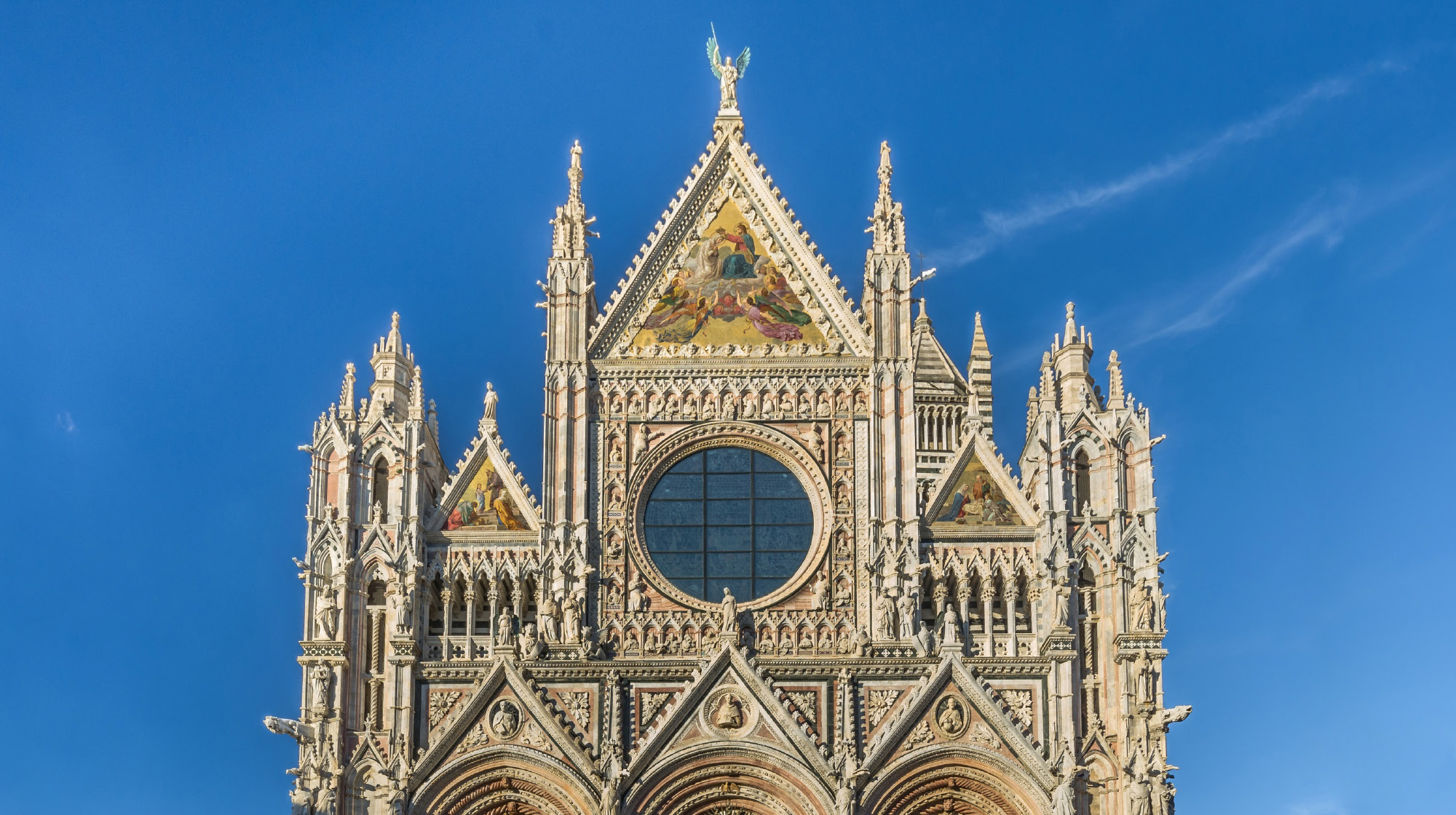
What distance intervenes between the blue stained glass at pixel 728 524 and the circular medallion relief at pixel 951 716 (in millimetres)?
4302

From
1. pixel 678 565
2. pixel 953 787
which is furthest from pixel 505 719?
pixel 953 787

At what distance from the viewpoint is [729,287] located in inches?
1800

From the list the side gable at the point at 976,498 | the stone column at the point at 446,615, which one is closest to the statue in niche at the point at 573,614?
the stone column at the point at 446,615

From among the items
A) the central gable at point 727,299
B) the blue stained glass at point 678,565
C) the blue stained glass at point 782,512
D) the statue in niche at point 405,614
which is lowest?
the statue in niche at point 405,614

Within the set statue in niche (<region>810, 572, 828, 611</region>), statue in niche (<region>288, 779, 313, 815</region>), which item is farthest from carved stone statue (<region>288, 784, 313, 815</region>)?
statue in niche (<region>810, 572, 828, 611</region>)

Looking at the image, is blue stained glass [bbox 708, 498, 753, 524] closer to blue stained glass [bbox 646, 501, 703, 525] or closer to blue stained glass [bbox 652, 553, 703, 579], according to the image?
blue stained glass [bbox 646, 501, 703, 525]

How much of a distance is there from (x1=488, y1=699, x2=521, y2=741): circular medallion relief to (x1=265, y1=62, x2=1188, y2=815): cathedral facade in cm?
11

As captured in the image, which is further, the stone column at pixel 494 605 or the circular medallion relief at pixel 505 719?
the stone column at pixel 494 605

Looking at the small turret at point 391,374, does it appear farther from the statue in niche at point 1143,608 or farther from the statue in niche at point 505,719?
the statue in niche at point 1143,608

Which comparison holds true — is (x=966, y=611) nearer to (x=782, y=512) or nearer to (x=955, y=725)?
(x=955, y=725)

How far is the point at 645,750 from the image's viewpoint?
40.3 meters

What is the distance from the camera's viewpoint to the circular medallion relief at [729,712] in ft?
133

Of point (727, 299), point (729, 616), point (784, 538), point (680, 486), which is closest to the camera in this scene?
point (729, 616)

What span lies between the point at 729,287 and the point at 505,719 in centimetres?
1048
